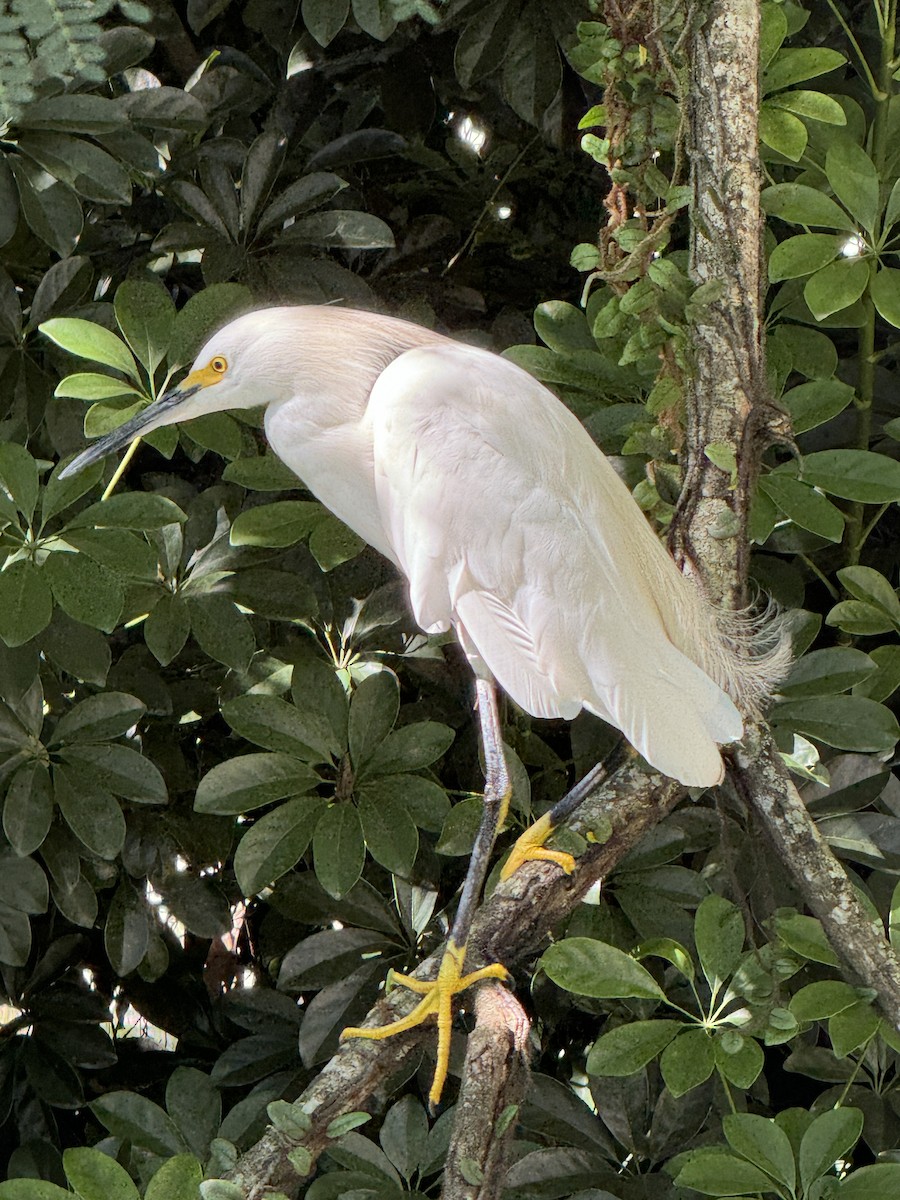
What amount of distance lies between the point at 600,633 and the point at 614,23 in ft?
2.02

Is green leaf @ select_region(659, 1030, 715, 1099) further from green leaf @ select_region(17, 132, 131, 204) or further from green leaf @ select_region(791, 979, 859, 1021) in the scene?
green leaf @ select_region(17, 132, 131, 204)

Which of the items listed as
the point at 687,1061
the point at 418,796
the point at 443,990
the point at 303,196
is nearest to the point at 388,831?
the point at 418,796

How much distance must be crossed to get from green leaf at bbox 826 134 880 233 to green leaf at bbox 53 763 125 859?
0.99 metres

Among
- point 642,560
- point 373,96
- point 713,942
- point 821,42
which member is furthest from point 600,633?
point 821,42

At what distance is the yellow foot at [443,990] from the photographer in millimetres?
993

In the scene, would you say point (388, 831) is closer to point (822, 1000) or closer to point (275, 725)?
point (275, 725)

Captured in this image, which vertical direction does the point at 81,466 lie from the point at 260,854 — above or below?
above

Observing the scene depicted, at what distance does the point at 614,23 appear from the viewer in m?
1.18

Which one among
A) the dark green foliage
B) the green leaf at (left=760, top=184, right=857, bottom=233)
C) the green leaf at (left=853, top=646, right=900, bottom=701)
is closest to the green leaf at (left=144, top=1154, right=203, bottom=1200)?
the dark green foliage

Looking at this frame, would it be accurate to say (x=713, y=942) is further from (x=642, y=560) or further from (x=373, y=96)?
(x=373, y=96)

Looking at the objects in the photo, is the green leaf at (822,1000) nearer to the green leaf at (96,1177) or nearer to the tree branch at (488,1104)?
the tree branch at (488,1104)

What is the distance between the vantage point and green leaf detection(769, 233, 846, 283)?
1.26 m

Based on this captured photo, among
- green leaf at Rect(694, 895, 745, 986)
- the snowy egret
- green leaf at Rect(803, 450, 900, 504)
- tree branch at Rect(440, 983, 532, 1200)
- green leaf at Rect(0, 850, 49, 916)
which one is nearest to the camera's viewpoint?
tree branch at Rect(440, 983, 532, 1200)

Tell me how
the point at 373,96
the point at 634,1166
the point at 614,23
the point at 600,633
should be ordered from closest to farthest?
the point at 600,633, the point at 614,23, the point at 634,1166, the point at 373,96
